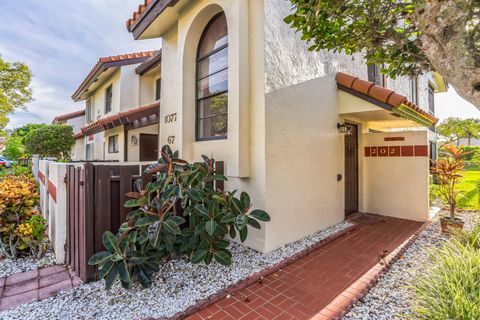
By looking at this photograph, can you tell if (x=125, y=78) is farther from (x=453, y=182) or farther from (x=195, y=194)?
(x=453, y=182)

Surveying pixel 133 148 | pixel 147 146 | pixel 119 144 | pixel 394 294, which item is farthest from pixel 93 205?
pixel 119 144

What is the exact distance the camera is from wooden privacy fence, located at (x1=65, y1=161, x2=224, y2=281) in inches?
164

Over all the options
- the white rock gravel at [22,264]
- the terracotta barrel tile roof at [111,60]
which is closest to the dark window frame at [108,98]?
the terracotta barrel tile roof at [111,60]

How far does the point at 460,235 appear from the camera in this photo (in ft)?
17.3

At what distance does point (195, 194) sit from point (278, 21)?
183 inches

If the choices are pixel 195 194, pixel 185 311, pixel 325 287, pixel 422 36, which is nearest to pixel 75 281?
pixel 185 311

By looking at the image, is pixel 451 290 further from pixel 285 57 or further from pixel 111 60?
pixel 111 60

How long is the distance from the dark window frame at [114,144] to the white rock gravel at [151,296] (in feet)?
34.0

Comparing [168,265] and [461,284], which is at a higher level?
[461,284]

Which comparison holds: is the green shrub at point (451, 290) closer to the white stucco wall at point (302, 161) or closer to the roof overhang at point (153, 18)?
the white stucco wall at point (302, 161)

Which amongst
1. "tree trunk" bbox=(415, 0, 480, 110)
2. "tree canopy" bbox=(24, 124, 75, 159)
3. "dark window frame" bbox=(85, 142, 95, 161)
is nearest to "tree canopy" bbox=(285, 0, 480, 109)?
"tree trunk" bbox=(415, 0, 480, 110)

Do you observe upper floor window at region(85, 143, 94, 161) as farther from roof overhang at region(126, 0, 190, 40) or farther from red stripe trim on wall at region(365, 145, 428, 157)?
red stripe trim on wall at region(365, 145, 428, 157)

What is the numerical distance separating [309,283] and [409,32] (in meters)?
4.88

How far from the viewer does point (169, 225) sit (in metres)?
3.72
